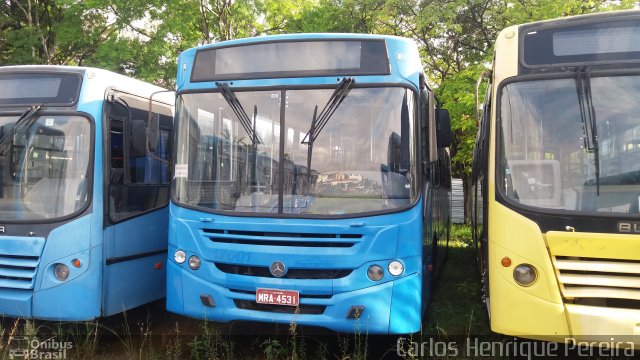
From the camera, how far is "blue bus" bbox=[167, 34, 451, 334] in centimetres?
451

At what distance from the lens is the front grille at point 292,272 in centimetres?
457

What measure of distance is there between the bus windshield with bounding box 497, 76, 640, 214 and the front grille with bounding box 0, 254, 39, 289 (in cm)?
487

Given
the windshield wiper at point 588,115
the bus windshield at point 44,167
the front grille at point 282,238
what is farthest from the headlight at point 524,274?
the bus windshield at point 44,167

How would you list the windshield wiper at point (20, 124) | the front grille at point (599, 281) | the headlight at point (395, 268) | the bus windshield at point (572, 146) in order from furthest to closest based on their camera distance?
the windshield wiper at point (20, 124) < the headlight at point (395, 268) < the bus windshield at point (572, 146) < the front grille at point (599, 281)

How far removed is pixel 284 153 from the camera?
15.9ft

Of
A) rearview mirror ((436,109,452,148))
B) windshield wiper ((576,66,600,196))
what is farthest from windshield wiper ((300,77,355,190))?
windshield wiper ((576,66,600,196))

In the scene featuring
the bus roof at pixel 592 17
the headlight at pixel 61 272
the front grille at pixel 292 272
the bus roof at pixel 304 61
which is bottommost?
the headlight at pixel 61 272

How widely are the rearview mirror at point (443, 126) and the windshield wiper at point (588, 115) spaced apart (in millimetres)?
1377

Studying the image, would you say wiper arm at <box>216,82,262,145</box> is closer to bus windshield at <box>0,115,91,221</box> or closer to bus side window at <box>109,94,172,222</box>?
bus side window at <box>109,94,172,222</box>

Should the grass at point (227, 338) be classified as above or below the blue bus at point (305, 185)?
below

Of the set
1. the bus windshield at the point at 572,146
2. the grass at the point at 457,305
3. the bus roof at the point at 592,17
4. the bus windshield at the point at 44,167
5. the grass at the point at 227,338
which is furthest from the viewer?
the grass at the point at 457,305

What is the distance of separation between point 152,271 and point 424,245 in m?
3.53

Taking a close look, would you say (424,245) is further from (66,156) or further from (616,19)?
(66,156)

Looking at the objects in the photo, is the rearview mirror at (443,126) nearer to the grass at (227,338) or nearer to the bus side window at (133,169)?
the grass at (227,338)
